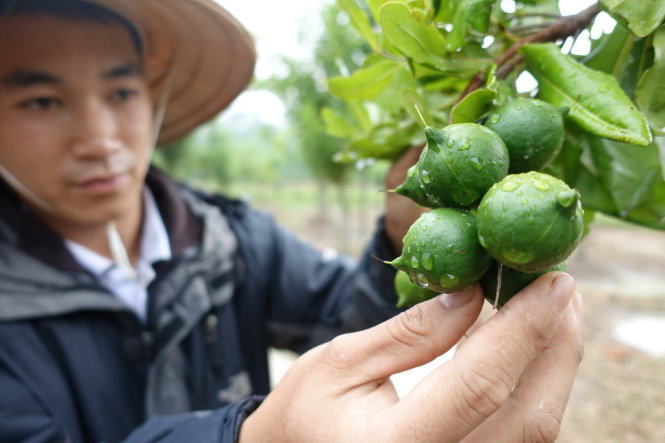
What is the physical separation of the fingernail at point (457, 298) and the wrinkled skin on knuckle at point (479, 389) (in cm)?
11

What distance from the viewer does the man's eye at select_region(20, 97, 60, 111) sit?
1696 mm

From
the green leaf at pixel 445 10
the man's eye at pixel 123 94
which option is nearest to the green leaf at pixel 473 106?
the green leaf at pixel 445 10

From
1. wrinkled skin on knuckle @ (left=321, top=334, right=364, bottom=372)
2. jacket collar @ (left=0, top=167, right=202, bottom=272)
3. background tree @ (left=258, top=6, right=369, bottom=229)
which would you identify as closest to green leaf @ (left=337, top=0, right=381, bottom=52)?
Answer: wrinkled skin on knuckle @ (left=321, top=334, right=364, bottom=372)

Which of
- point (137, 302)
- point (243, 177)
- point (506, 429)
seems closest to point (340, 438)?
point (506, 429)

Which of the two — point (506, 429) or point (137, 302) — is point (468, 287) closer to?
point (506, 429)

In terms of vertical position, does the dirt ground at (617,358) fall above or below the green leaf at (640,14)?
below

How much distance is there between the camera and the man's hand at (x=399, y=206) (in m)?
1.45

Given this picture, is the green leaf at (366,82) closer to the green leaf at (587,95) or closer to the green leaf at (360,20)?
the green leaf at (360,20)

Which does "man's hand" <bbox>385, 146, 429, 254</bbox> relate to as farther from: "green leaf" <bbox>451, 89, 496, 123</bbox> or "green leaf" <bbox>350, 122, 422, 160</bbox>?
"green leaf" <bbox>451, 89, 496, 123</bbox>

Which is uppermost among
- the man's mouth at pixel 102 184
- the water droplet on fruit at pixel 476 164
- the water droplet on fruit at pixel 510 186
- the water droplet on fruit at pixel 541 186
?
the water droplet on fruit at pixel 476 164

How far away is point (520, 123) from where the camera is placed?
78cm

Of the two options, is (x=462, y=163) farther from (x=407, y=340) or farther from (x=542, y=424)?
(x=542, y=424)

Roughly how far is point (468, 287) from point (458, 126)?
0.26m

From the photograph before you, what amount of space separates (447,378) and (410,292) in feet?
0.76
